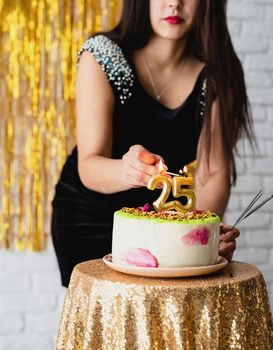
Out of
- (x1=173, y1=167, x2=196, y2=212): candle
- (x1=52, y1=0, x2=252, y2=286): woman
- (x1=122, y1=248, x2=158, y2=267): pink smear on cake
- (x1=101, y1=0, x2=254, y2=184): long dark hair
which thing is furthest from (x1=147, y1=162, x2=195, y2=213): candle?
(x1=101, y1=0, x2=254, y2=184): long dark hair

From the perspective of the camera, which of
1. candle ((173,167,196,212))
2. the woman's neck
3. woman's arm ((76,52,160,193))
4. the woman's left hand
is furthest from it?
the woman's neck

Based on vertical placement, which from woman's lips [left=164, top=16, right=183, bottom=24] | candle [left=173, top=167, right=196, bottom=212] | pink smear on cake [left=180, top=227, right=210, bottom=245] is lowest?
pink smear on cake [left=180, top=227, right=210, bottom=245]

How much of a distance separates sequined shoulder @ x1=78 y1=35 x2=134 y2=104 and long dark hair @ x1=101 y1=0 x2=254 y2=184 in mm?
39

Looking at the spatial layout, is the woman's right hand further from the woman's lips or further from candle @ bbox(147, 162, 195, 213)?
the woman's lips

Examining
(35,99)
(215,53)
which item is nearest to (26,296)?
(35,99)

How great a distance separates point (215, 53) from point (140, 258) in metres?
0.81

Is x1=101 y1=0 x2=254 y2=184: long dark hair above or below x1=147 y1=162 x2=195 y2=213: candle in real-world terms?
above

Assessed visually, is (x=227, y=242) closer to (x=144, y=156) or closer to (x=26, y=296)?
(x=144, y=156)

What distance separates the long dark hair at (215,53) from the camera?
1767mm

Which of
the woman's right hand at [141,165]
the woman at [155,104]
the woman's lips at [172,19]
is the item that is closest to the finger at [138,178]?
the woman's right hand at [141,165]

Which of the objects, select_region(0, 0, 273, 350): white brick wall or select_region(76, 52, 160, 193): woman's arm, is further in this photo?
select_region(0, 0, 273, 350): white brick wall

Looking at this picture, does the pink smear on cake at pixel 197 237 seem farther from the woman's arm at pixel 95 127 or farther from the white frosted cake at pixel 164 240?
the woman's arm at pixel 95 127

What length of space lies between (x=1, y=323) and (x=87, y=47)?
4.10 ft

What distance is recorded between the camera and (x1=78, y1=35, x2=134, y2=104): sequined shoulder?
67.3 inches
